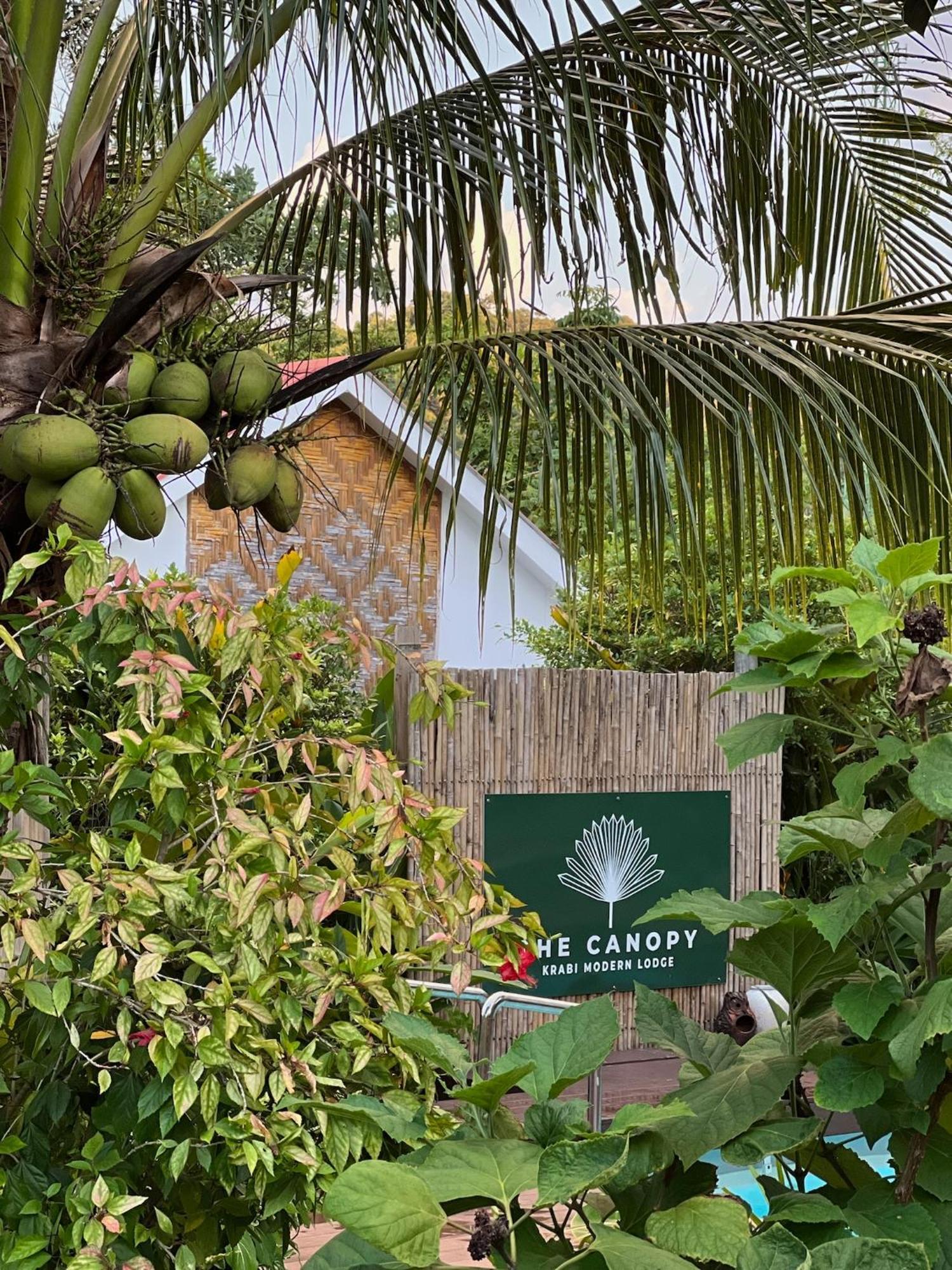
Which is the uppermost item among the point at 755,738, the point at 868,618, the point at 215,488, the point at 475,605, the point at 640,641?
the point at 215,488

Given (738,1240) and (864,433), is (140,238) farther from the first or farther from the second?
(864,433)

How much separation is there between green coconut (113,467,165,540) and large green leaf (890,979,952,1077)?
1.12 m

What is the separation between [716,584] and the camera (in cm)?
814

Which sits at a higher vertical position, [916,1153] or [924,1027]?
[924,1027]

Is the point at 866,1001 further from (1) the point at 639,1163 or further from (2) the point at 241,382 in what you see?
(2) the point at 241,382

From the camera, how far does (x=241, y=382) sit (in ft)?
5.80

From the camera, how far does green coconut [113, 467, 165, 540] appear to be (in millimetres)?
1656

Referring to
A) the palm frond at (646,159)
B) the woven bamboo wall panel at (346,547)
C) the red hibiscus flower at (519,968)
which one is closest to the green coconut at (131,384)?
the palm frond at (646,159)

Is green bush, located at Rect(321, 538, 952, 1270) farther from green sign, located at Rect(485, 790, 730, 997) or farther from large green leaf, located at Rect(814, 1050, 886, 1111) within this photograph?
green sign, located at Rect(485, 790, 730, 997)

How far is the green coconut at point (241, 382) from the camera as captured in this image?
177 centimetres

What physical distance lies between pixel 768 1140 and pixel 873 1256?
175 millimetres

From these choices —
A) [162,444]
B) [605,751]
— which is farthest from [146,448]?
[605,751]

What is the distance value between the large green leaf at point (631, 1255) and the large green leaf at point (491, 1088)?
118 millimetres

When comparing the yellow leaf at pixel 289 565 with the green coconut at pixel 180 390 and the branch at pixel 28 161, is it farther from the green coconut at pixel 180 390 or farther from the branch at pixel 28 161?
the branch at pixel 28 161
